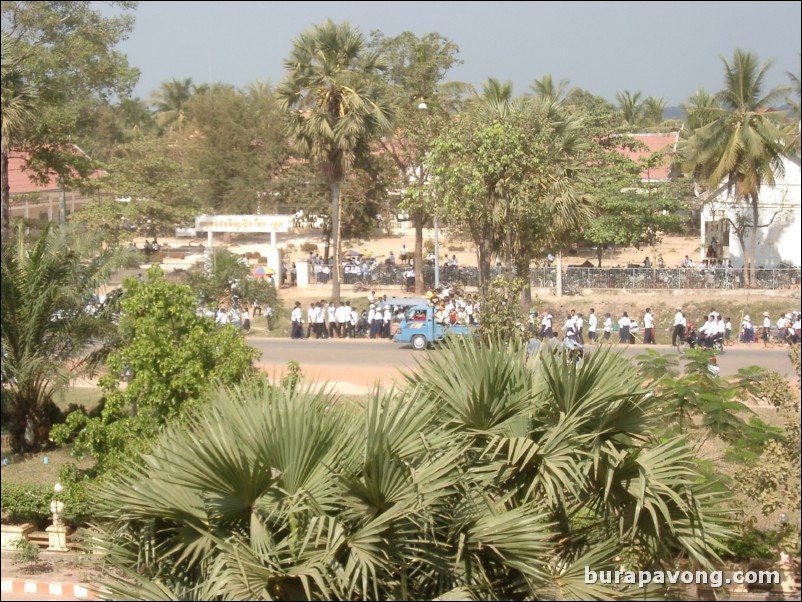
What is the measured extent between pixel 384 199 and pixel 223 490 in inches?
1390

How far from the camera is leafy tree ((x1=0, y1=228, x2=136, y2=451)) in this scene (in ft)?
59.7

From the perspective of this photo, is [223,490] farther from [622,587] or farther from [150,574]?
[622,587]

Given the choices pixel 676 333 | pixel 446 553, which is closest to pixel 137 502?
pixel 446 553

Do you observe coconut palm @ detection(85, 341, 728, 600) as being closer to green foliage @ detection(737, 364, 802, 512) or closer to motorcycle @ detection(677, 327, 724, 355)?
green foliage @ detection(737, 364, 802, 512)

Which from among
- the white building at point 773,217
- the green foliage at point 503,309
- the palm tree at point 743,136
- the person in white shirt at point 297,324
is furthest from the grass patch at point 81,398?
the white building at point 773,217

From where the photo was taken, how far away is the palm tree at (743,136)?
2938 centimetres

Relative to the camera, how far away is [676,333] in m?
24.7

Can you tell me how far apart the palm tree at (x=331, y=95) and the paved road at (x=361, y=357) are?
5.99 m

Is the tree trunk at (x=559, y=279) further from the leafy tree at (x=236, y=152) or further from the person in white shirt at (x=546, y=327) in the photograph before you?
the leafy tree at (x=236, y=152)

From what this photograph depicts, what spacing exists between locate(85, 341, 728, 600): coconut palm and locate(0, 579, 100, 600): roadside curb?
510cm

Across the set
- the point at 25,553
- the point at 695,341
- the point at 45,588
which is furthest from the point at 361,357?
the point at 45,588

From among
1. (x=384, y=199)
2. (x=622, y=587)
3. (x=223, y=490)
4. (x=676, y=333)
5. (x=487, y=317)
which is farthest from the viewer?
(x=384, y=199)

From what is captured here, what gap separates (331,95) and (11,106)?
39.0ft

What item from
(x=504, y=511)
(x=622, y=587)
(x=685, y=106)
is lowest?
(x=622, y=587)
